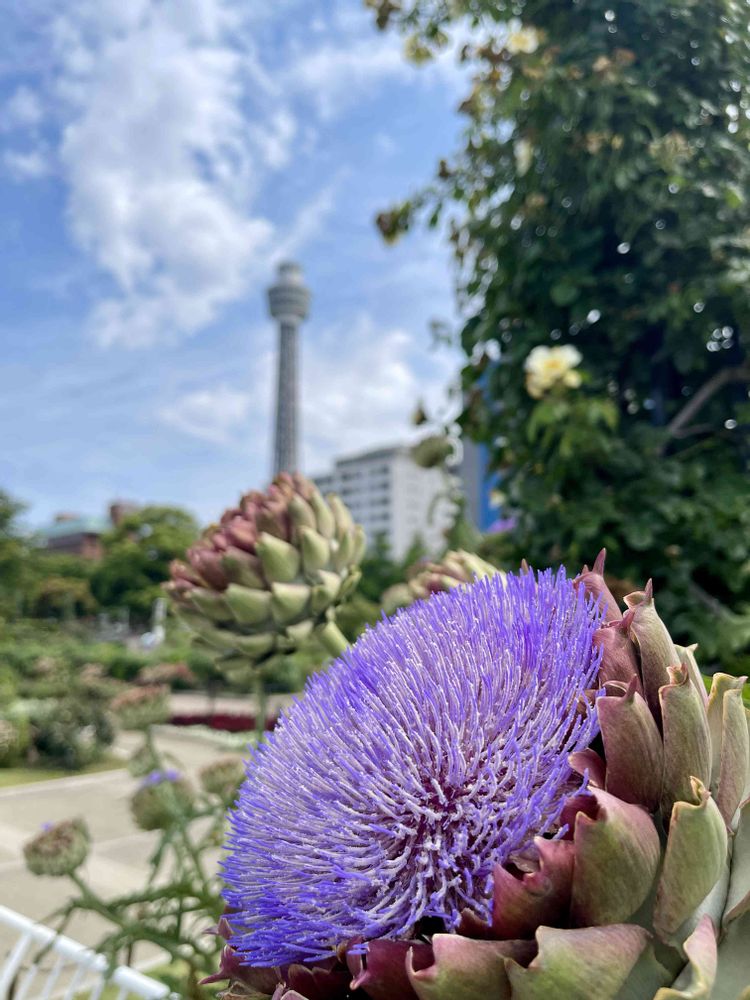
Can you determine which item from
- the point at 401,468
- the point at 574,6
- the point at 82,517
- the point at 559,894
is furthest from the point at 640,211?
the point at 401,468

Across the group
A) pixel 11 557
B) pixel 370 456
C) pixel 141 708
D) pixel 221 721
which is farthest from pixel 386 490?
pixel 141 708

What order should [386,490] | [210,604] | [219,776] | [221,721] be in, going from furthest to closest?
[386,490]
[221,721]
[219,776]
[210,604]

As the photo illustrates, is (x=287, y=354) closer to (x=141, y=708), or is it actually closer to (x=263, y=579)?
(x=141, y=708)

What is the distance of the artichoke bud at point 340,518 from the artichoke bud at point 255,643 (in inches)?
5.5

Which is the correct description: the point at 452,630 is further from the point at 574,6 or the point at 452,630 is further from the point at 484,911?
the point at 574,6

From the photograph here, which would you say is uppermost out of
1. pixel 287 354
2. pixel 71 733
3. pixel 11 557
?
pixel 287 354

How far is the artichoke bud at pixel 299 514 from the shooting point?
2.85ft

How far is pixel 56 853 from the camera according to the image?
4.27 ft

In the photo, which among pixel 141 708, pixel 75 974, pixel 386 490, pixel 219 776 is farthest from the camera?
pixel 386 490

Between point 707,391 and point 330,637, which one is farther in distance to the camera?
point 707,391

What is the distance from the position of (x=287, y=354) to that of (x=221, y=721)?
24758mm

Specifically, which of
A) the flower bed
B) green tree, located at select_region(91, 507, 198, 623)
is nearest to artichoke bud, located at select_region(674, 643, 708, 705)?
the flower bed

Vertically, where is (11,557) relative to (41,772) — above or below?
above

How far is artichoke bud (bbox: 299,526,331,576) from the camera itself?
850 millimetres
